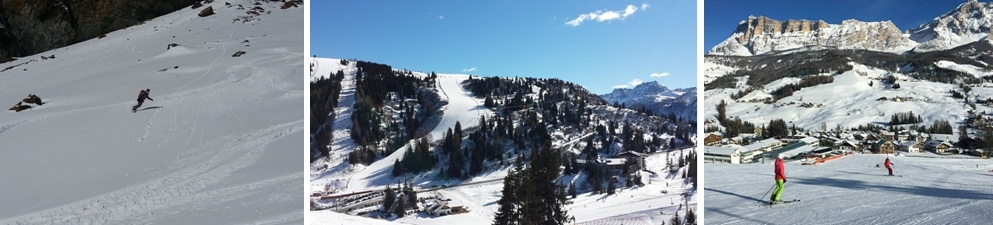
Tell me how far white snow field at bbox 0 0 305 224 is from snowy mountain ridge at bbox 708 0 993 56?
509 feet

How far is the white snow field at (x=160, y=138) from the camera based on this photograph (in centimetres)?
552

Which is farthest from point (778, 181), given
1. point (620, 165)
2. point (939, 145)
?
point (939, 145)

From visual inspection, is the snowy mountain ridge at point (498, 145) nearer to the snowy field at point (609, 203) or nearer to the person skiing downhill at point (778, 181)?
the snowy field at point (609, 203)

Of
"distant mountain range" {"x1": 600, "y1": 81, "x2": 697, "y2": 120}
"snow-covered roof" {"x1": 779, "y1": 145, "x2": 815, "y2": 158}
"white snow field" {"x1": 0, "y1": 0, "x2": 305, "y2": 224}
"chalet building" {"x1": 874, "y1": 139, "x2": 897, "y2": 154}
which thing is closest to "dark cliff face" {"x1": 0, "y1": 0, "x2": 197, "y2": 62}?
"white snow field" {"x1": 0, "y1": 0, "x2": 305, "y2": 224}

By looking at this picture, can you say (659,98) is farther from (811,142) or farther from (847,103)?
(847,103)

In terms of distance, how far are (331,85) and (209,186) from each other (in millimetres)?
2487

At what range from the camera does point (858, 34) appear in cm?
16988

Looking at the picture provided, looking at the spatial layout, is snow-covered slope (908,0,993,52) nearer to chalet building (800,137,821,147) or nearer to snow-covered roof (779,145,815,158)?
chalet building (800,137,821,147)

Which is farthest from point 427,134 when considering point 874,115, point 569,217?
point 874,115

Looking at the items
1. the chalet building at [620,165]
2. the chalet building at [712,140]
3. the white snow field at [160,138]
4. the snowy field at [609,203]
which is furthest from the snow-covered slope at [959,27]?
the chalet building at [620,165]

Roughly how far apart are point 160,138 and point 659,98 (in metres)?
6.60

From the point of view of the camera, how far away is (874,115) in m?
75.3

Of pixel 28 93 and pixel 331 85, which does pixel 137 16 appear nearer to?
pixel 28 93

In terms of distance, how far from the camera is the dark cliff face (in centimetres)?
1820
